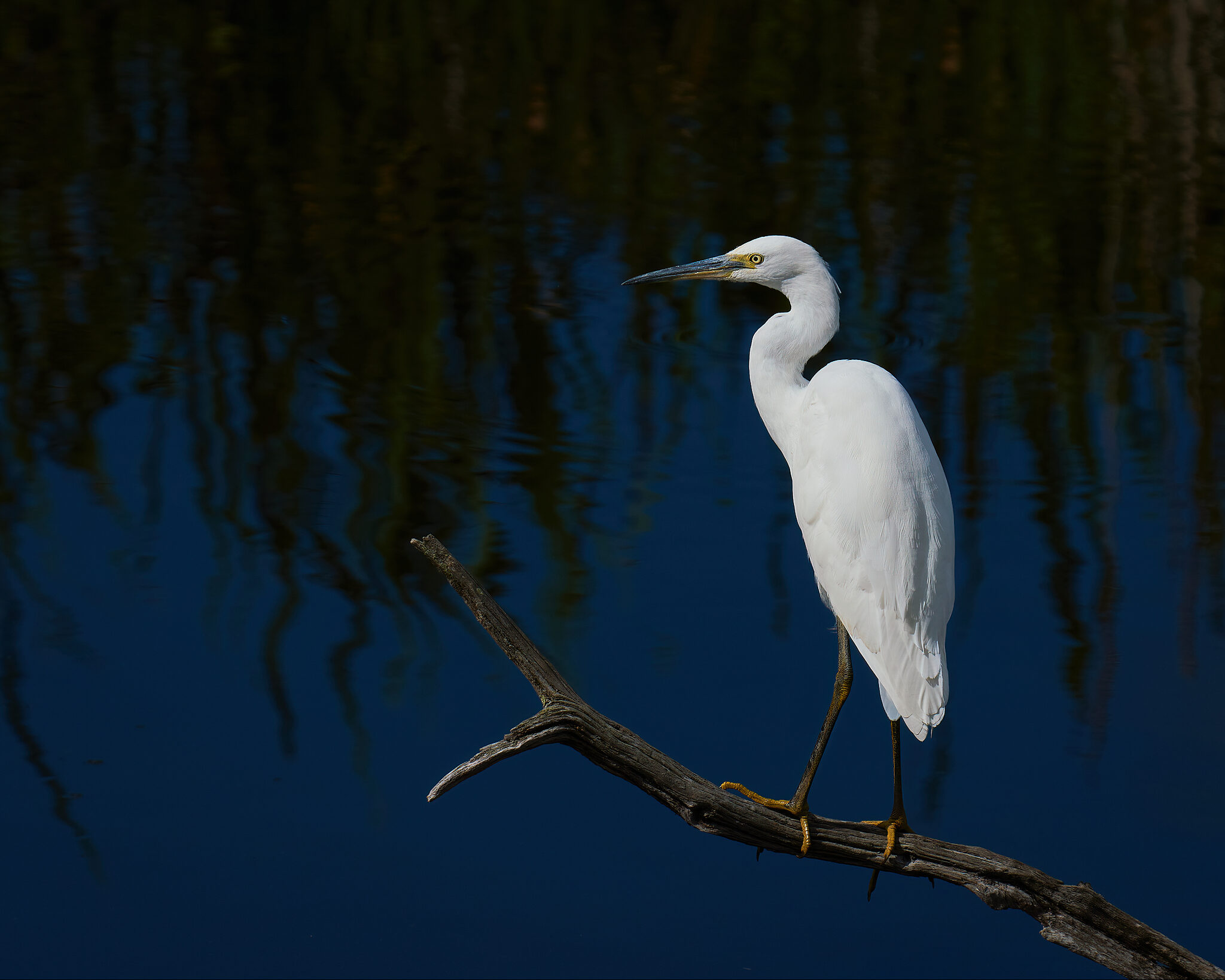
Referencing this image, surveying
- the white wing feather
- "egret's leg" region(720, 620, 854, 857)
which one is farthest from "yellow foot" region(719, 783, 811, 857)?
the white wing feather

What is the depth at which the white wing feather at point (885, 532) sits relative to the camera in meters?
2.42

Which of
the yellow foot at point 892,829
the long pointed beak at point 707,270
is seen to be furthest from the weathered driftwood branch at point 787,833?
the long pointed beak at point 707,270

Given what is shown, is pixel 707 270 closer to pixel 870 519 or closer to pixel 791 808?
pixel 870 519

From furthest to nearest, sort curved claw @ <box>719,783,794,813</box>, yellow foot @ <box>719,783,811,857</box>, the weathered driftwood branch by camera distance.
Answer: curved claw @ <box>719,783,794,813</box>, yellow foot @ <box>719,783,811,857</box>, the weathered driftwood branch

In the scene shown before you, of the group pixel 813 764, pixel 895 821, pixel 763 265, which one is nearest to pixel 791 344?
pixel 763 265

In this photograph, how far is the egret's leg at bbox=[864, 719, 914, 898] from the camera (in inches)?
87.6

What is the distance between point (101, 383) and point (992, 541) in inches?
125

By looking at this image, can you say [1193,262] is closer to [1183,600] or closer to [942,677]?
[1183,600]

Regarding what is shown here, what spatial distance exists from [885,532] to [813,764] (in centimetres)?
44

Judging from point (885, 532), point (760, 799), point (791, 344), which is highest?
point (791, 344)

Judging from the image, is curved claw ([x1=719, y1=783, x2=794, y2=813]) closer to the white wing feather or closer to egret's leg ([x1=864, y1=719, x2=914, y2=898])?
egret's leg ([x1=864, y1=719, x2=914, y2=898])

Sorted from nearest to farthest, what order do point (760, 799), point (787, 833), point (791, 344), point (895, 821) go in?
point (787, 833), point (895, 821), point (760, 799), point (791, 344)

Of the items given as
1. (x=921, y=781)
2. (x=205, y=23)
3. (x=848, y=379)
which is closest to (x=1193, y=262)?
(x=921, y=781)

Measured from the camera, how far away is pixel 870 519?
2.50m
